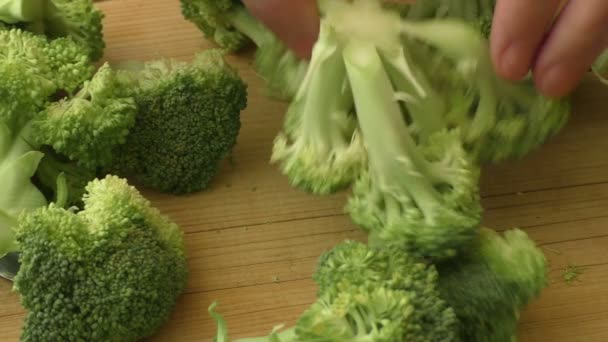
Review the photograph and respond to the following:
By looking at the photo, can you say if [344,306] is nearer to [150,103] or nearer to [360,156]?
[360,156]

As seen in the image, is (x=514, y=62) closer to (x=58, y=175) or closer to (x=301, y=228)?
(x=301, y=228)

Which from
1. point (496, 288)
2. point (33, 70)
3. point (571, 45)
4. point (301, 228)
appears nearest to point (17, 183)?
point (33, 70)

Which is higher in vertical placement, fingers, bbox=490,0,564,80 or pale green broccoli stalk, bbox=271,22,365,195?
fingers, bbox=490,0,564,80

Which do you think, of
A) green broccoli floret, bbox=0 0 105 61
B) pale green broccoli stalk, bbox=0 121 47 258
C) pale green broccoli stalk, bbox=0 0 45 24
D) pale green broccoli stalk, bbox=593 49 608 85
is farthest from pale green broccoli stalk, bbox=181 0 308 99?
pale green broccoli stalk, bbox=593 49 608 85

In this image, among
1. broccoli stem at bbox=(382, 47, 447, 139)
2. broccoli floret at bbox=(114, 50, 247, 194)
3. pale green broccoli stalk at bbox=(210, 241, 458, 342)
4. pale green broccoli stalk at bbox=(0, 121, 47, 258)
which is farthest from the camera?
broccoli floret at bbox=(114, 50, 247, 194)

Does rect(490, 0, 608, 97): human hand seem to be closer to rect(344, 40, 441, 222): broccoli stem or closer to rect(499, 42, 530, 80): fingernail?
rect(499, 42, 530, 80): fingernail

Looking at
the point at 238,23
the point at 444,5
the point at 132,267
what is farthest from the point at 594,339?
the point at 238,23

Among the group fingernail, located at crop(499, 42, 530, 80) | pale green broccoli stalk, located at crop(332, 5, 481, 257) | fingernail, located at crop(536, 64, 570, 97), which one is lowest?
pale green broccoli stalk, located at crop(332, 5, 481, 257)
